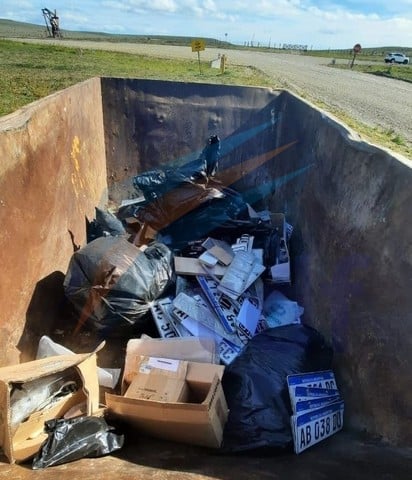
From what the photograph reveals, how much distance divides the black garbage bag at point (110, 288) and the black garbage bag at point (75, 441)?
2.82 ft

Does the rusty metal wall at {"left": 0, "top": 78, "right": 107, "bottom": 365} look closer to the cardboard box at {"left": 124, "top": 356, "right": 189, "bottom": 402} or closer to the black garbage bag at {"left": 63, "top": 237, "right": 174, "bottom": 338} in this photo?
the black garbage bag at {"left": 63, "top": 237, "right": 174, "bottom": 338}

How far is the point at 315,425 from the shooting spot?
6.38 ft

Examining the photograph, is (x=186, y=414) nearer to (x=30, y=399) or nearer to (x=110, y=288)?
(x=30, y=399)

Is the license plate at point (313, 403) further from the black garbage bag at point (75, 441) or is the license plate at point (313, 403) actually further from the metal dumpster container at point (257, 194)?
the black garbage bag at point (75, 441)

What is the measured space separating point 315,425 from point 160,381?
734 millimetres

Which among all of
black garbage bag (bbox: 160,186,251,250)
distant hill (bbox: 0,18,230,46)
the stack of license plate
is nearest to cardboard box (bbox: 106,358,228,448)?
the stack of license plate

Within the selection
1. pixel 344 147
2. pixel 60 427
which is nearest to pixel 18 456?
pixel 60 427

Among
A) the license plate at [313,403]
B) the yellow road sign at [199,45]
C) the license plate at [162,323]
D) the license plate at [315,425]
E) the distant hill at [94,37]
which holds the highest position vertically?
the yellow road sign at [199,45]

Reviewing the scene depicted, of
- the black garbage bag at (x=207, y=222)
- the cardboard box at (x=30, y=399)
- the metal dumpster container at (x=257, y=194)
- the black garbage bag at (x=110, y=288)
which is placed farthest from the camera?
the black garbage bag at (x=207, y=222)

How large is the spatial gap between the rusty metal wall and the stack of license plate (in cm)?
140

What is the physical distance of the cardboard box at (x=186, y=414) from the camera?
1687 mm

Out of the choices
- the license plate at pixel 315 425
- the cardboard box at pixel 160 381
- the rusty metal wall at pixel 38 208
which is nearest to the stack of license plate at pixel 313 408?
the license plate at pixel 315 425

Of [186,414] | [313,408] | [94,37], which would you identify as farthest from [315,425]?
[94,37]

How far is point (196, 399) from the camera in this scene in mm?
2033
